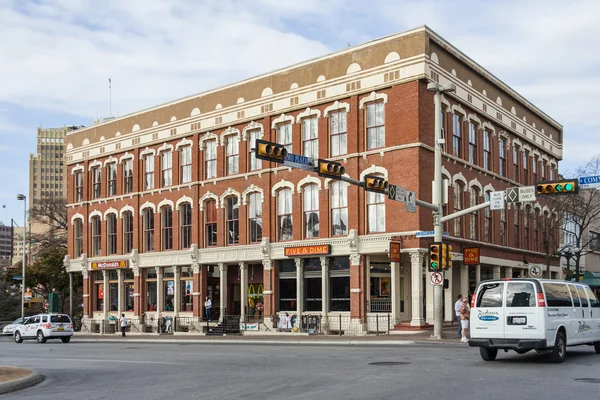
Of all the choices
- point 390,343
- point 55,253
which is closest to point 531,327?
point 390,343

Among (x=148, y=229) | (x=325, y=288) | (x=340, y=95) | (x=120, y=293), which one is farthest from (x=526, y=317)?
(x=120, y=293)

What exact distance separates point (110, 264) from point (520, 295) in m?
37.5

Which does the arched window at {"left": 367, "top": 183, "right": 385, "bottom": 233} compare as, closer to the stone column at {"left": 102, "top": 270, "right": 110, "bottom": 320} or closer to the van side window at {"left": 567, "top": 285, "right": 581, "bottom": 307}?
the van side window at {"left": 567, "top": 285, "right": 581, "bottom": 307}

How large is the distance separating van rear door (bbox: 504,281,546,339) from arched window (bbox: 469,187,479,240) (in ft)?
73.7

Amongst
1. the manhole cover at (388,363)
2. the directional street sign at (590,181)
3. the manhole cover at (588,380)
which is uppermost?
the directional street sign at (590,181)

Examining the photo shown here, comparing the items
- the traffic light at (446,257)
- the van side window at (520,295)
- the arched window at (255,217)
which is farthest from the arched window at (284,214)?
the van side window at (520,295)

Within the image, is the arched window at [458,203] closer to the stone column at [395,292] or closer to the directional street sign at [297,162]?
the stone column at [395,292]

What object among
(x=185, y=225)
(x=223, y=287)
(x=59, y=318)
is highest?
(x=185, y=225)

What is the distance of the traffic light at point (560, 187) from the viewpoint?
2373 centimetres

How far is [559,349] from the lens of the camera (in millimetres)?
18219

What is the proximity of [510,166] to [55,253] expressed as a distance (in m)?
40.9

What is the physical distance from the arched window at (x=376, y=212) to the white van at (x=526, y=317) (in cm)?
1760

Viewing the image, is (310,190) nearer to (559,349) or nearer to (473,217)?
(473,217)

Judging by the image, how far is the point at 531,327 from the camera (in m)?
18.0
